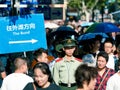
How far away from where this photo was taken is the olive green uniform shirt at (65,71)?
8430 millimetres

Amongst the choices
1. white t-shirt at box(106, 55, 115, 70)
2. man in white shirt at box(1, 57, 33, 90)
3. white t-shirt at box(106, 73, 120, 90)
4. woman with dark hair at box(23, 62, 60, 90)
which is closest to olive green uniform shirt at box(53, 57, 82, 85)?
white t-shirt at box(106, 55, 115, 70)

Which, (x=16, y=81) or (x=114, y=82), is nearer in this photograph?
(x=16, y=81)

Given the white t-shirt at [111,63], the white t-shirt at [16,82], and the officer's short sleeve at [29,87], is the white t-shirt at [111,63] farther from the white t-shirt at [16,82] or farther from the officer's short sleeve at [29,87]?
the officer's short sleeve at [29,87]

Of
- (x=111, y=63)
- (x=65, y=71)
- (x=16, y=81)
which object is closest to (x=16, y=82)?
(x=16, y=81)

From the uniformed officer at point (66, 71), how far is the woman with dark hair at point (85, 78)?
2969mm

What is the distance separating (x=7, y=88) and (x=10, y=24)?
4.02 m

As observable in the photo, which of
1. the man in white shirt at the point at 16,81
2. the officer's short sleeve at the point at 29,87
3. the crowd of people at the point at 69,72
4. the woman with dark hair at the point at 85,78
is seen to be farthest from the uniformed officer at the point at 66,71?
the woman with dark hair at the point at 85,78

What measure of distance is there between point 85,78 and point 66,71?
3150 millimetres

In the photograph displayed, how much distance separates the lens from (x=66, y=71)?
8.44 meters

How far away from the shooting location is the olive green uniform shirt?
843cm

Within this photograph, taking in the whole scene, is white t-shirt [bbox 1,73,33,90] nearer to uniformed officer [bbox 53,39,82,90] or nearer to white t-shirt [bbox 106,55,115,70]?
uniformed officer [bbox 53,39,82,90]

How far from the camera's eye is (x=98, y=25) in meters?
14.1

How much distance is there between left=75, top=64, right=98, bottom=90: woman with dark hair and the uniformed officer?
2.97 metres

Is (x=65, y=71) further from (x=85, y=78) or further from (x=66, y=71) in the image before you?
(x=85, y=78)
